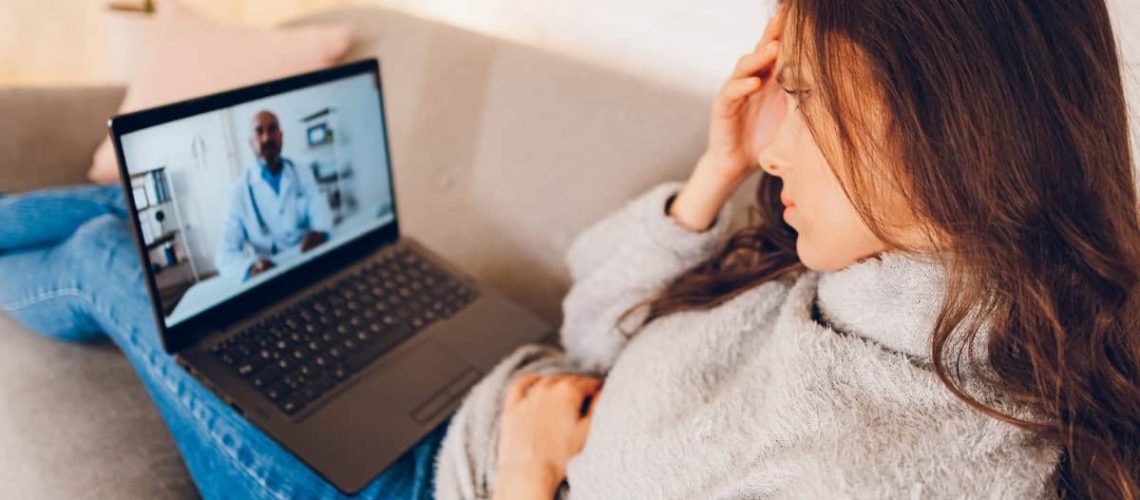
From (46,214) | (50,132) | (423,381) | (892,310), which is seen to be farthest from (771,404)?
(50,132)

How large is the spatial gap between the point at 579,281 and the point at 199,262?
0.41m

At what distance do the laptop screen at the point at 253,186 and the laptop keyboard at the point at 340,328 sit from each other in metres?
0.05

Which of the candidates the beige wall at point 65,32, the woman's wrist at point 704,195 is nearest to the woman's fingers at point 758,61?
the woman's wrist at point 704,195

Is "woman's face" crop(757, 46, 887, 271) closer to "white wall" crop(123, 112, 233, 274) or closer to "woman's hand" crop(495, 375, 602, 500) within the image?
"woman's hand" crop(495, 375, 602, 500)

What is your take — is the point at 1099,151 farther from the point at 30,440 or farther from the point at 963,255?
the point at 30,440

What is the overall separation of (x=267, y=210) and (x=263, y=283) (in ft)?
0.28

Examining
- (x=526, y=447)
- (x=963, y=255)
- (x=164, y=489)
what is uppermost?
(x=963, y=255)

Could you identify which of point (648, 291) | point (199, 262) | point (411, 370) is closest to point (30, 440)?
point (199, 262)

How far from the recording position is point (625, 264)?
0.83 meters

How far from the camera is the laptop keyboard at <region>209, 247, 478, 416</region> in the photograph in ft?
2.59

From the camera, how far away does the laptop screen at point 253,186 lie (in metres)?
0.70

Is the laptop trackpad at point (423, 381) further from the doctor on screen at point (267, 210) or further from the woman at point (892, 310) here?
the doctor on screen at point (267, 210)

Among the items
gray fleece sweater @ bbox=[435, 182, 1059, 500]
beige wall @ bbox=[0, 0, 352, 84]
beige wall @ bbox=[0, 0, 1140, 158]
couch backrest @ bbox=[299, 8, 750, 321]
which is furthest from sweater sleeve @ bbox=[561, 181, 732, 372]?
beige wall @ bbox=[0, 0, 352, 84]

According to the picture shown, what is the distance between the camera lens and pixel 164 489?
85cm
